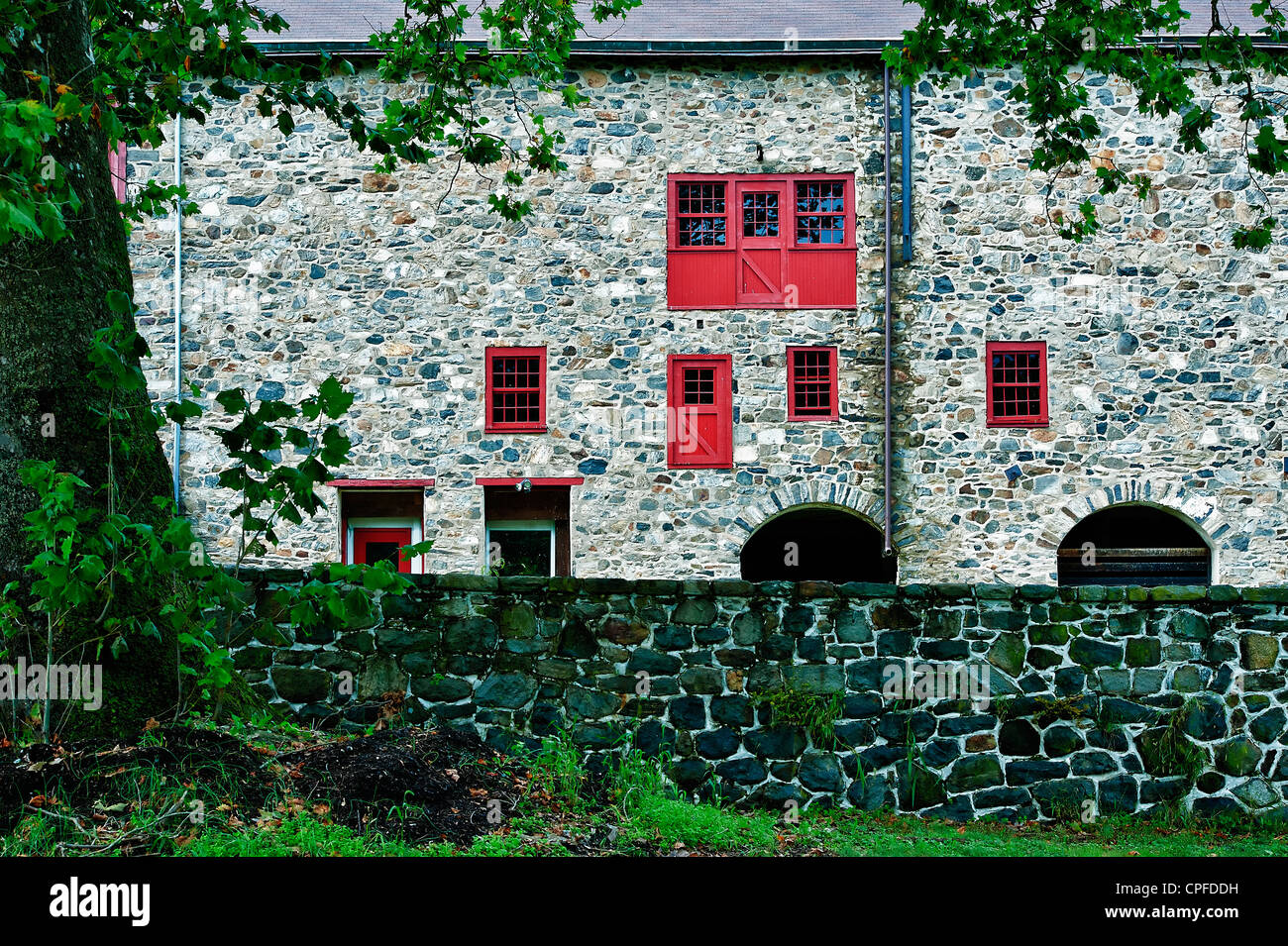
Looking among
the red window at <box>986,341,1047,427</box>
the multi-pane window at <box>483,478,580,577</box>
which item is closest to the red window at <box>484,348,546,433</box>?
the multi-pane window at <box>483,478,580,577</box>

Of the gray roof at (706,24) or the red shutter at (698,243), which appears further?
the red shutter at (698,243)

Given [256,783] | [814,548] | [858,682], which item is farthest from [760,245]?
[256,783]

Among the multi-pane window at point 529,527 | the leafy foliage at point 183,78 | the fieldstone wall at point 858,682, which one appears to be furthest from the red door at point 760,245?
the fieldstone wall at point 858,682

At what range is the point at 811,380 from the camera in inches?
614

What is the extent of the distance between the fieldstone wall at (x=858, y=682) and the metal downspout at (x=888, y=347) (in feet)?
25.5

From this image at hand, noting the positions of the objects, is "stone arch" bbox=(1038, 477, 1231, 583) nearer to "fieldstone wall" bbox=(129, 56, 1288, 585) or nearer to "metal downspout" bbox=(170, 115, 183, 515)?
"fieldstone wall" bbox=(129, 56, 1288, 585)

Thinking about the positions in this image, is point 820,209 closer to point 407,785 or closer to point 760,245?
point 760,245

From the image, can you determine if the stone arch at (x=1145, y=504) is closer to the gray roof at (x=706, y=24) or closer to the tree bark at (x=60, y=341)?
the gray roof at (x=706, y=24)

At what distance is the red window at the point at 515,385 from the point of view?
51.1 ft

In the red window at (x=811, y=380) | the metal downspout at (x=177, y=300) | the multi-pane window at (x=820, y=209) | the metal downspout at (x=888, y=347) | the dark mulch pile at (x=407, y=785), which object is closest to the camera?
the dark mulch pile at (x=407, y=785)

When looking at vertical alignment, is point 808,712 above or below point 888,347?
below

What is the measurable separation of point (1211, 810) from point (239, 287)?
13.5 metres

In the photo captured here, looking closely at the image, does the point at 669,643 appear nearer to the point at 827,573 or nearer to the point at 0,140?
the point at 0,140

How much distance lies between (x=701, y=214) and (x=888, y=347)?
3.25 m
